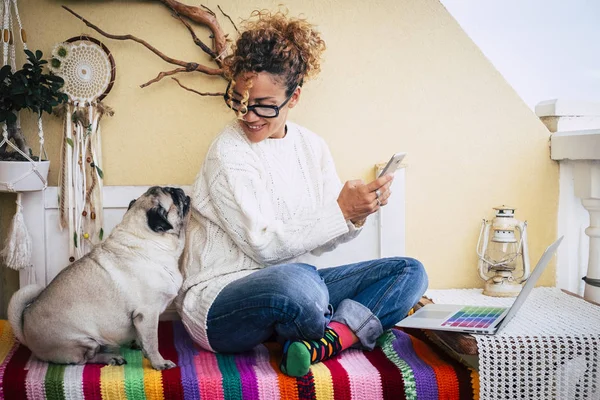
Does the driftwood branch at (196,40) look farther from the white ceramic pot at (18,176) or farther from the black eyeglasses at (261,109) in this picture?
the white ceramic pot at (18,176)

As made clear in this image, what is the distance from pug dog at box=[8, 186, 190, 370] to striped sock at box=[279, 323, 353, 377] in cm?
33

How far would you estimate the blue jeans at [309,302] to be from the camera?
1.62 meters

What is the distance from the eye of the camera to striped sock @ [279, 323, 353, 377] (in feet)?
5.19

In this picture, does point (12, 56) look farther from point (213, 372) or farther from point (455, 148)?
point (455, 148)

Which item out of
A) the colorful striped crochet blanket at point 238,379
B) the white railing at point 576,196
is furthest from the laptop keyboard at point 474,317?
the white railing at point 576,196

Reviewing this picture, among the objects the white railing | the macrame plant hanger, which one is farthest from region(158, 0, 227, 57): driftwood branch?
the white railing

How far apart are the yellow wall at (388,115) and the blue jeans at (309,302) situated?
22.2 inches

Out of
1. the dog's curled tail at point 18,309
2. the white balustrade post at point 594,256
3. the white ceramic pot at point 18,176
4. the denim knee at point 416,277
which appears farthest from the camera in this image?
the white balustrade post at point 594,256

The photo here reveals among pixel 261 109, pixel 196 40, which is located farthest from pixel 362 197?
pixel 196 40

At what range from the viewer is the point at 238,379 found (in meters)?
1.59

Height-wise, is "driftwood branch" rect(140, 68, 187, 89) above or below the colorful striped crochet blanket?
above

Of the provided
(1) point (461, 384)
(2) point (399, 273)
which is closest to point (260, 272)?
(2) point (399, 273)

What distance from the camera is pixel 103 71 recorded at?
2.17 m

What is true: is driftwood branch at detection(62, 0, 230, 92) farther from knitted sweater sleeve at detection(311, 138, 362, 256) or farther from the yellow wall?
knitted sweater sleeve at detection(311, 138, 362, 256)
